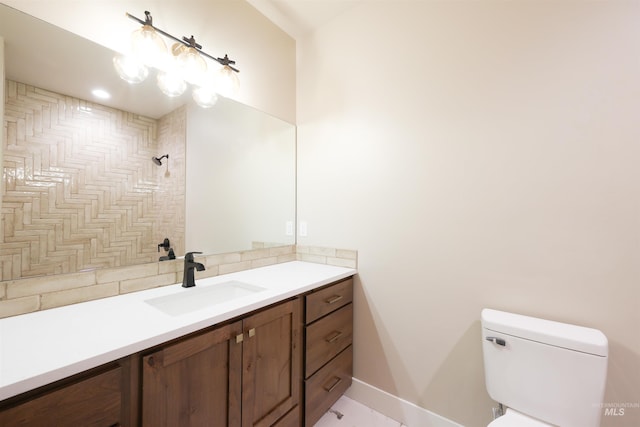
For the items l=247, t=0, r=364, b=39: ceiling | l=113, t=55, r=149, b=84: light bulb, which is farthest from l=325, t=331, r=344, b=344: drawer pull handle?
l=247, t=0, r=364, b=39: ceiling

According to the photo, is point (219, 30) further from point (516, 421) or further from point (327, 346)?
point (516, 421)

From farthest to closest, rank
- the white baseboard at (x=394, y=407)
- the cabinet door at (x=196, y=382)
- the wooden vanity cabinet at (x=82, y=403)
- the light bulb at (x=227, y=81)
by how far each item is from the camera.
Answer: the light bulb at (x=227, y=81)
the white baseboard at (x=394, y=407)
the cabinet door at (x=196, y=382)
the wooden vanity cabinet at (x=82, y=403)

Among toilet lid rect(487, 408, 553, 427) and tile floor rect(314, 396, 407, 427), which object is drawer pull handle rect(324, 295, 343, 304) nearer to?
tile floor rect(314, 396, 407, 427)

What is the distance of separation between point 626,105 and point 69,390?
2.15 meters

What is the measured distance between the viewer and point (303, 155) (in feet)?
6.89

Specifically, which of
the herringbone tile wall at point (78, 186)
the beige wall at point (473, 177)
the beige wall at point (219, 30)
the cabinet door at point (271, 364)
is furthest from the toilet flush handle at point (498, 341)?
the beige wall at point (219, 30)

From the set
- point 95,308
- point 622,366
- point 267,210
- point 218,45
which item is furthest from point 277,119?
point 622,366

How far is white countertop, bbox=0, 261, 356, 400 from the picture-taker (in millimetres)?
623

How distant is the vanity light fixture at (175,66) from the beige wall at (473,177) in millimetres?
746

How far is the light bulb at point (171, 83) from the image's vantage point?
4.42 ft

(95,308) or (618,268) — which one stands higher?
(618,268)

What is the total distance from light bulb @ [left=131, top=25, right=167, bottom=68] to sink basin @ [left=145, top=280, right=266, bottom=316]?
1.19 metres

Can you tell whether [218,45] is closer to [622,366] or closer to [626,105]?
[626,105]

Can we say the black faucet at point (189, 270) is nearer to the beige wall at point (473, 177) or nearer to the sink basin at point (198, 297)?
the sink basin at point (198, 297)
